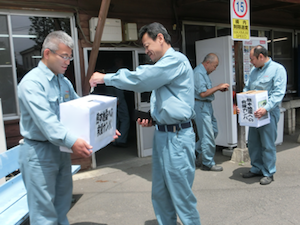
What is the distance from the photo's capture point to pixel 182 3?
573 cm

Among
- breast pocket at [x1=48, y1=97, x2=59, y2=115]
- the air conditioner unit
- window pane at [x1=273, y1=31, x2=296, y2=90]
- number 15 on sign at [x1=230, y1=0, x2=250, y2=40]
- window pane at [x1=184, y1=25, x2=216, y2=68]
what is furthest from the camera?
window pane at [x1=273, y1=31, x2=296, y2=90]

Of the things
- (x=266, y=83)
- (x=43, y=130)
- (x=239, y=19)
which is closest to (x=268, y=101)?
(x=266, y=83)

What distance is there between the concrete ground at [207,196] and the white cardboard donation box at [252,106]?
3.16 feet

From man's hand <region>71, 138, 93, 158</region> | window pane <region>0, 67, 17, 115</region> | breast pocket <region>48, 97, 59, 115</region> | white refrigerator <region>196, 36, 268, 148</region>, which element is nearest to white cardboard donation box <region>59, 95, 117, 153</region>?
man's hand <region>71, 138, 93, 158</region>

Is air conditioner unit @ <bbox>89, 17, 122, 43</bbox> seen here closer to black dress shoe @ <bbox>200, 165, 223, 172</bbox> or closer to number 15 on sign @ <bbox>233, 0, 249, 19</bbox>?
number 15 on sign @ <bbox>233, 0, 249, 19</bbox>

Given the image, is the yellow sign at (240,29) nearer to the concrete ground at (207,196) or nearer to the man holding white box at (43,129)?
the concrete ground at (207,196)

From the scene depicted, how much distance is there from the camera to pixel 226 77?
5535 mm

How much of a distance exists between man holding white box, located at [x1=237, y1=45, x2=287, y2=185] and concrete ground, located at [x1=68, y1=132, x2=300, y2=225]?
13.7 inches

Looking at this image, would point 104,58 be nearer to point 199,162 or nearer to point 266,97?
point 199,162

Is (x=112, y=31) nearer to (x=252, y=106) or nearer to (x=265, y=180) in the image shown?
(x=252, y=106)

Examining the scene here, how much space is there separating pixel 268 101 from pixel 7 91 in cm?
397

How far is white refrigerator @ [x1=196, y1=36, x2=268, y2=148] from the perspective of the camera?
549 centimetres

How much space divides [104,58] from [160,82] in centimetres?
619

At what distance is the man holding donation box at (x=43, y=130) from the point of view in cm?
203
